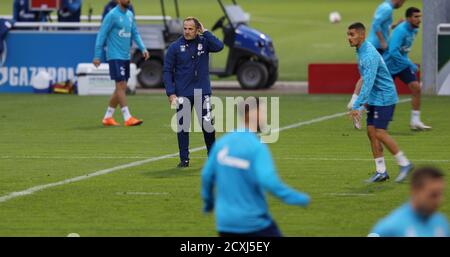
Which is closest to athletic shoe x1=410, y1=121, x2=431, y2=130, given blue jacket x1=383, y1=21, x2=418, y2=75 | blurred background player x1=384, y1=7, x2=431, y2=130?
blurred background player x1=384, y1=7, x2=431, y2=130

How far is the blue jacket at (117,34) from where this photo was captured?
890 inches

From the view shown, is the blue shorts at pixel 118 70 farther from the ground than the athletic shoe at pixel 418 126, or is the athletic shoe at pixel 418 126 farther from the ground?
the blue shorts at pixel 118 70

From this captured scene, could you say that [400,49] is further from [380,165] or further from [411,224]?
[411,224]

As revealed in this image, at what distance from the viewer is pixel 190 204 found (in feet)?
46.4

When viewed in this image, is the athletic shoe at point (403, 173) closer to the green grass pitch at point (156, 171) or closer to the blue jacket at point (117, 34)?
the green grass pitch at point (156, 171)

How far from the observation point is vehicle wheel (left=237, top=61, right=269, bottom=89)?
30828 millimetres

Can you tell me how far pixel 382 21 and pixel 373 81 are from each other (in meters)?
7.98

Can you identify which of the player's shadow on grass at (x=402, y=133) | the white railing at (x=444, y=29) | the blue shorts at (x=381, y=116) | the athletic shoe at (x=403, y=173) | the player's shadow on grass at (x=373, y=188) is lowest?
the player's shadow on grass at (x=402, y=133)

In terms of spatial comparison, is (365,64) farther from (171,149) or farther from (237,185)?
(237,185)

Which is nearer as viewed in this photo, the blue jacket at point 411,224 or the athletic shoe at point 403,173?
the blue jacket at point 411,224

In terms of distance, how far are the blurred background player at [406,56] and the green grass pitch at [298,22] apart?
14375 mm

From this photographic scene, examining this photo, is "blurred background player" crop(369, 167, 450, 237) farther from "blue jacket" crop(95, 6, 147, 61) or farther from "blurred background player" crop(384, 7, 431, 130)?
"blue jacket" crop(95, 6, 147, 61)

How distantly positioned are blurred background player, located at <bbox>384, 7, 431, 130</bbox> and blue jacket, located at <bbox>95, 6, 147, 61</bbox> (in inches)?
178

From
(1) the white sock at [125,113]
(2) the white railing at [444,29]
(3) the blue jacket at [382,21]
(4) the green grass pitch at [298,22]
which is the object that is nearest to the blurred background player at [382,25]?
(3) the blue jacket at [382,21]
